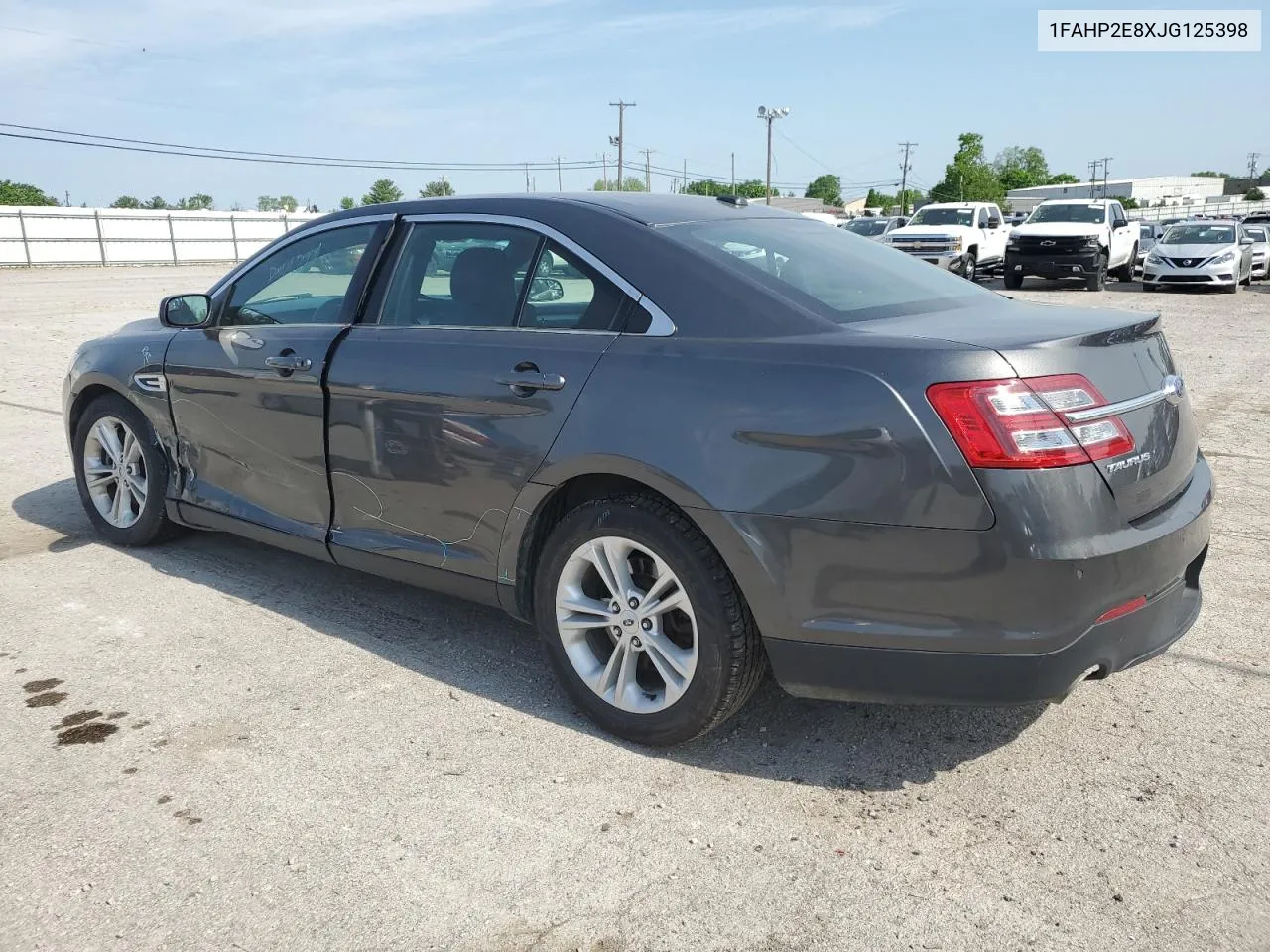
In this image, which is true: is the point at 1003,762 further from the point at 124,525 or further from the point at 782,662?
the point at 124,525

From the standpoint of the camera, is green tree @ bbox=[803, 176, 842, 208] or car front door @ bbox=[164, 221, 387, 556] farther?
green tree @ bbox=[803, 176, 842, 208]

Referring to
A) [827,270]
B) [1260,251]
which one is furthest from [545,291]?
[1260,251]

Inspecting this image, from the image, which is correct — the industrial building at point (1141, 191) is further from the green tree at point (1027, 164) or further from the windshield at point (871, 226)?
the windshield at point (871, 226)

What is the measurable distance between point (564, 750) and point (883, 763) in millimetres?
962

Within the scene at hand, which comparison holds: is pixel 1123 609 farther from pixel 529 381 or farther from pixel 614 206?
pixel 614 206

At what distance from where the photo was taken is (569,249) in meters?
3.53

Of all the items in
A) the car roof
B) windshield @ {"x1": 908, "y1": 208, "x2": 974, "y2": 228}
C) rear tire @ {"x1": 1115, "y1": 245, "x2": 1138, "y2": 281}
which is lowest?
rear tire @ {"x1": 1115, "y1": 245, "x2": 1138, "y2": 281}

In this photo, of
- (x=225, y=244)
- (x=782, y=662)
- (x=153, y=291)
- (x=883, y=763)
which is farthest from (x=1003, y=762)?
(x=225, y=244)

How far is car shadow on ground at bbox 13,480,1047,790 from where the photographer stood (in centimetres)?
325

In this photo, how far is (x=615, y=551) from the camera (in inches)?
128

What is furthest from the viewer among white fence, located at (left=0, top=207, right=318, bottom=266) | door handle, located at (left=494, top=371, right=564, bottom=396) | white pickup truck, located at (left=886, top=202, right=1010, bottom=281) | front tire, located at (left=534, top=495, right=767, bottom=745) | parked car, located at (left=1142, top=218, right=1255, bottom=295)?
white fence, located at (left=0, top=207, right=318, bottom=266)

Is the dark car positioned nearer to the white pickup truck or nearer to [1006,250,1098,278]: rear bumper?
the white pickup truck

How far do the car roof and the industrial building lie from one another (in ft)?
384

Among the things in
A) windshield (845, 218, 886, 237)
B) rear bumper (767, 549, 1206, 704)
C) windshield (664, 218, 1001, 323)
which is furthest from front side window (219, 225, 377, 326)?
windshield (845, 218, 886, 237)
